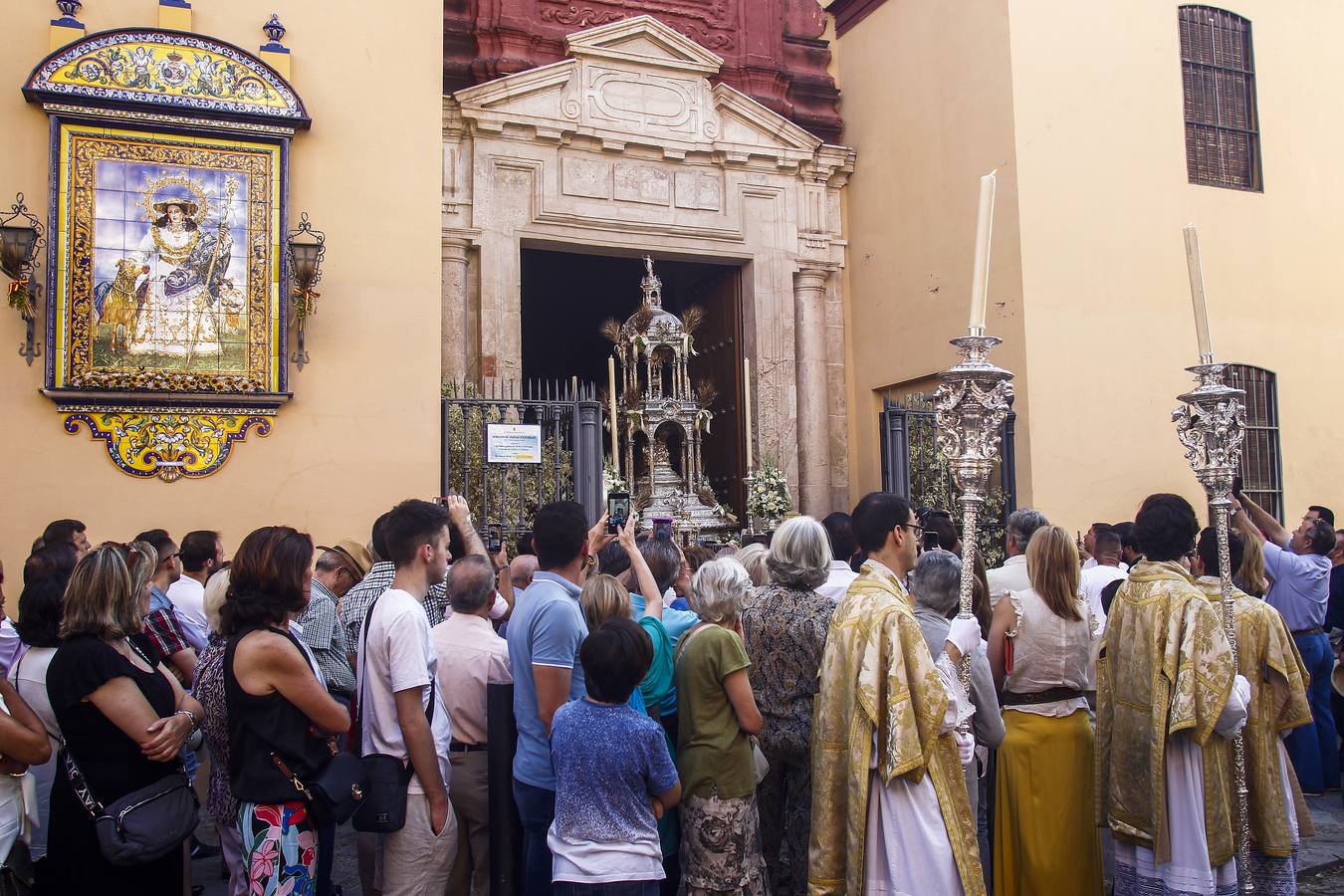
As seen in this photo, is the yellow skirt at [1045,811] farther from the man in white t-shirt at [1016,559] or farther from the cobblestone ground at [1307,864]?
the cobblestone ground at [1307,864]

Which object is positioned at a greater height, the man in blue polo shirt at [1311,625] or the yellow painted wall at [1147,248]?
the yellow painted wall at [1147,248]

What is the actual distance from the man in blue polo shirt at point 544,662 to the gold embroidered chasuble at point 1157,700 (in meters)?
2.24

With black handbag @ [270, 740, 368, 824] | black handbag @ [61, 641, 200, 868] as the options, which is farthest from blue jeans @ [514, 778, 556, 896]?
black handbag @ [61, 641, 200, 868]

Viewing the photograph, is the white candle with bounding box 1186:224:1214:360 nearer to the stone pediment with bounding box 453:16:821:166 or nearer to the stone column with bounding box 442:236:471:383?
the stone column with bounding box 442:236:471:383

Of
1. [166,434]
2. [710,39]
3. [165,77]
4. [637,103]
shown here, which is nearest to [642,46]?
[637,103]

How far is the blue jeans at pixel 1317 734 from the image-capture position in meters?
7.39

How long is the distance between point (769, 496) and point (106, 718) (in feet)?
28.9

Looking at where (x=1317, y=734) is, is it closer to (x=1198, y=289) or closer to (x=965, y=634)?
(x=1198, y=289)

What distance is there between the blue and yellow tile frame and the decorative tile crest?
0.01 m

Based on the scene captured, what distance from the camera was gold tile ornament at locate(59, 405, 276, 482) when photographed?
8883mm

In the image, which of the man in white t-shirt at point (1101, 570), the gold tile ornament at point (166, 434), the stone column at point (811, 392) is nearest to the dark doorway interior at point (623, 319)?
the stone column at point (811, 392)

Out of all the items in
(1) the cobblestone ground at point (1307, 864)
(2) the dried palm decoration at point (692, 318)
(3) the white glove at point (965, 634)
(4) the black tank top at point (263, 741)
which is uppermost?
(2) the dried palm decoration at point (692, 318)

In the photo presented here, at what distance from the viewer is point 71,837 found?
380 cm

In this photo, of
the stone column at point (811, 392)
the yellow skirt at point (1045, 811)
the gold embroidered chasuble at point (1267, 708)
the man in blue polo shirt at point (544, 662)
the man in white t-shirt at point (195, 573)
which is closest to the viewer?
the man in blue polo shirt at point (544, 662)
